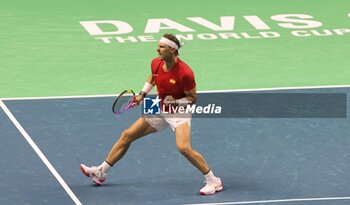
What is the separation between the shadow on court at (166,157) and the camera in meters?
20.7

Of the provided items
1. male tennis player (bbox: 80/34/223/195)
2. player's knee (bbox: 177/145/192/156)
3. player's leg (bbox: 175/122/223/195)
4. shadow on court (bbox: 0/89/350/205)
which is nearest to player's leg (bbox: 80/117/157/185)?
male tennis player (bbox: 80/34/223/195)

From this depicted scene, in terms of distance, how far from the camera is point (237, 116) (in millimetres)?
24703

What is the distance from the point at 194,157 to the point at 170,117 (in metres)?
0.75

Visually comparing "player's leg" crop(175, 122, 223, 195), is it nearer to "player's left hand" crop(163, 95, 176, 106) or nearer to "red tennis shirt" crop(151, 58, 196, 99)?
"player's left hand" crop(163, 95, 176, 106)

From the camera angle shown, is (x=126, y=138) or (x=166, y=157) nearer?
(x=126, y=138)

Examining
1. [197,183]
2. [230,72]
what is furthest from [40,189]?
[230,72]

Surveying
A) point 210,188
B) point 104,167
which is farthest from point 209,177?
point 104,167

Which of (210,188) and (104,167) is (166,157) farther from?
(210,188)

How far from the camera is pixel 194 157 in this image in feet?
67.3

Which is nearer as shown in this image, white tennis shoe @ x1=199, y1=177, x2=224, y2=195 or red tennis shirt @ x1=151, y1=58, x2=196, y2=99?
red tennis shirt @ x1=151, y1=58, x2=196, y2=99

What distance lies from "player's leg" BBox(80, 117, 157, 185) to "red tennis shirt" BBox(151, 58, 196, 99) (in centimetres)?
62

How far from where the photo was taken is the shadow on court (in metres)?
20.7

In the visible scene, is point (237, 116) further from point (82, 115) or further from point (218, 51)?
point (218, 51)

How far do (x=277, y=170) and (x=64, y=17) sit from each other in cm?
1160
